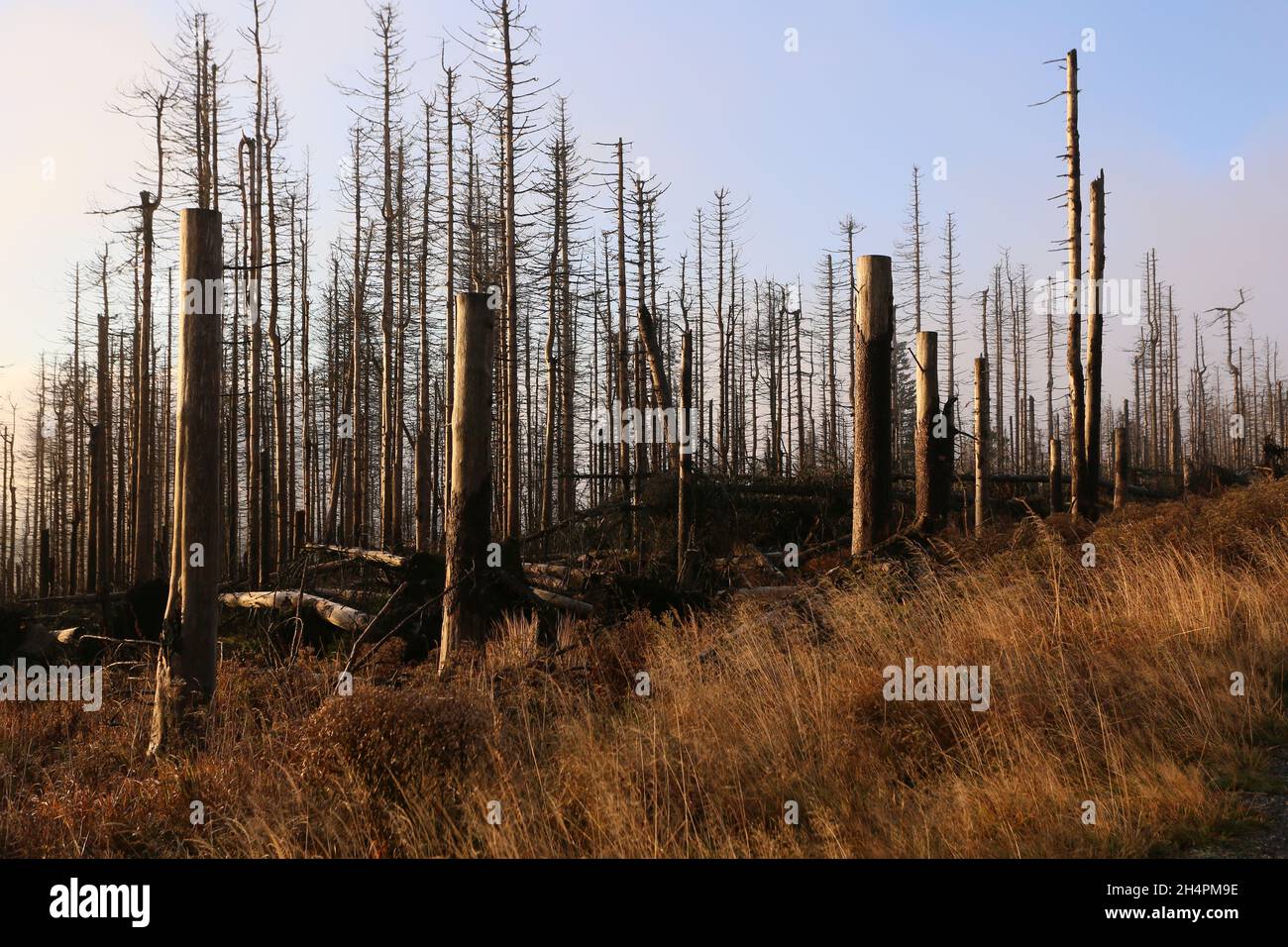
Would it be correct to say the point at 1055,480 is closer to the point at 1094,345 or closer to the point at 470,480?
the point at 1094,345

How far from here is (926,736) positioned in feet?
16.3

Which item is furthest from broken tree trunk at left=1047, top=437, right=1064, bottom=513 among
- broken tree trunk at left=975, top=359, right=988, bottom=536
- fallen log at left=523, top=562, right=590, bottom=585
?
fallen log at left=523, top=562, right=590, bottom=585

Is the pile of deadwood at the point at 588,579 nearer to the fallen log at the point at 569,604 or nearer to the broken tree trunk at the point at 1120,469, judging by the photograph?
the fallen log at the point at 569,604

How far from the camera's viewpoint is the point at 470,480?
771 centimetres

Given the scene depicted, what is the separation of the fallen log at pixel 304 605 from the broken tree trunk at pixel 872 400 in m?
5.50

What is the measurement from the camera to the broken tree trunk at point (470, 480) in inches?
300

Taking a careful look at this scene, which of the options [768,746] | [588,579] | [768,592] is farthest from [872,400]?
[768,746]

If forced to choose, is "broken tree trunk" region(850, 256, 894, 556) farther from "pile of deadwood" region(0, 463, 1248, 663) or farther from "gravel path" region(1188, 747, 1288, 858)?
Answer: "gravel path" region(1188, 747, 1288, 858)

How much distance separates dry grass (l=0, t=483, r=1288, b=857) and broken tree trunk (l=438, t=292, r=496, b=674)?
19.1 inches

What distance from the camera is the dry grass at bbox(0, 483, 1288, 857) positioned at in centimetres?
412

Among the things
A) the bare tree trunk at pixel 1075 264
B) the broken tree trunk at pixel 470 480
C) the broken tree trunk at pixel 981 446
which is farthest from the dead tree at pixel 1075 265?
the broken tree trunk at pixel 470 480
